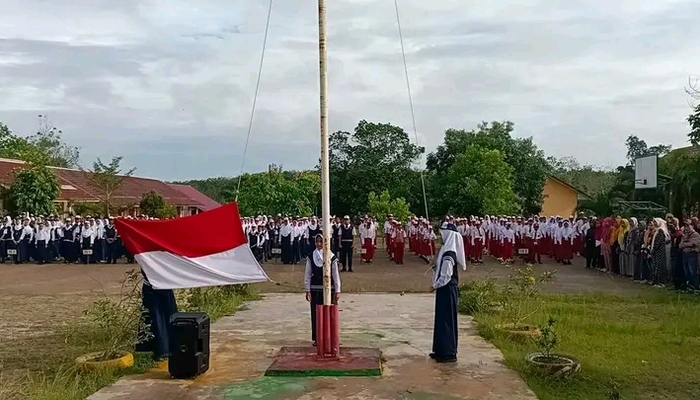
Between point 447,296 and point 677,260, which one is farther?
point 677,260

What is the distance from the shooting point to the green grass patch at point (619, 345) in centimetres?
820

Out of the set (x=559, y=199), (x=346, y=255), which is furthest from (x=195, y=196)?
(x=346, y=255)

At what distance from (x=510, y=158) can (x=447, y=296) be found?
35.1 metres

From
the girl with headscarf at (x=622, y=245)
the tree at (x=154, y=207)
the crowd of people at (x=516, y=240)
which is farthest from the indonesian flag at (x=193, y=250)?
the tree at (x=154, y=207)

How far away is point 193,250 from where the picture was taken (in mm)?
9453

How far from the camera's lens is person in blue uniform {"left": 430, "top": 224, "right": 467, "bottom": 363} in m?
9.37

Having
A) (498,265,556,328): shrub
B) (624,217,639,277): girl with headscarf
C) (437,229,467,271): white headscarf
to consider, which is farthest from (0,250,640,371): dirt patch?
(437,229,467,271): white headscarf

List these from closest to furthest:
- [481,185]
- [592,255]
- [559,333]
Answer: [559,333] < [592,255] < [481,185]

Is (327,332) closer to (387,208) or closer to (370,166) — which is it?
(387,208)

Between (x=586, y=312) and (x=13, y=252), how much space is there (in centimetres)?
1992

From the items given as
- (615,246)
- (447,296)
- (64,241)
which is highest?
(64,241)

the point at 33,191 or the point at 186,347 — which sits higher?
the point at 33,191

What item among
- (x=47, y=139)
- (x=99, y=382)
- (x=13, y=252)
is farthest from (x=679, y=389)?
(x=47, y=139)

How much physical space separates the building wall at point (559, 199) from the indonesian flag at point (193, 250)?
137 ft
